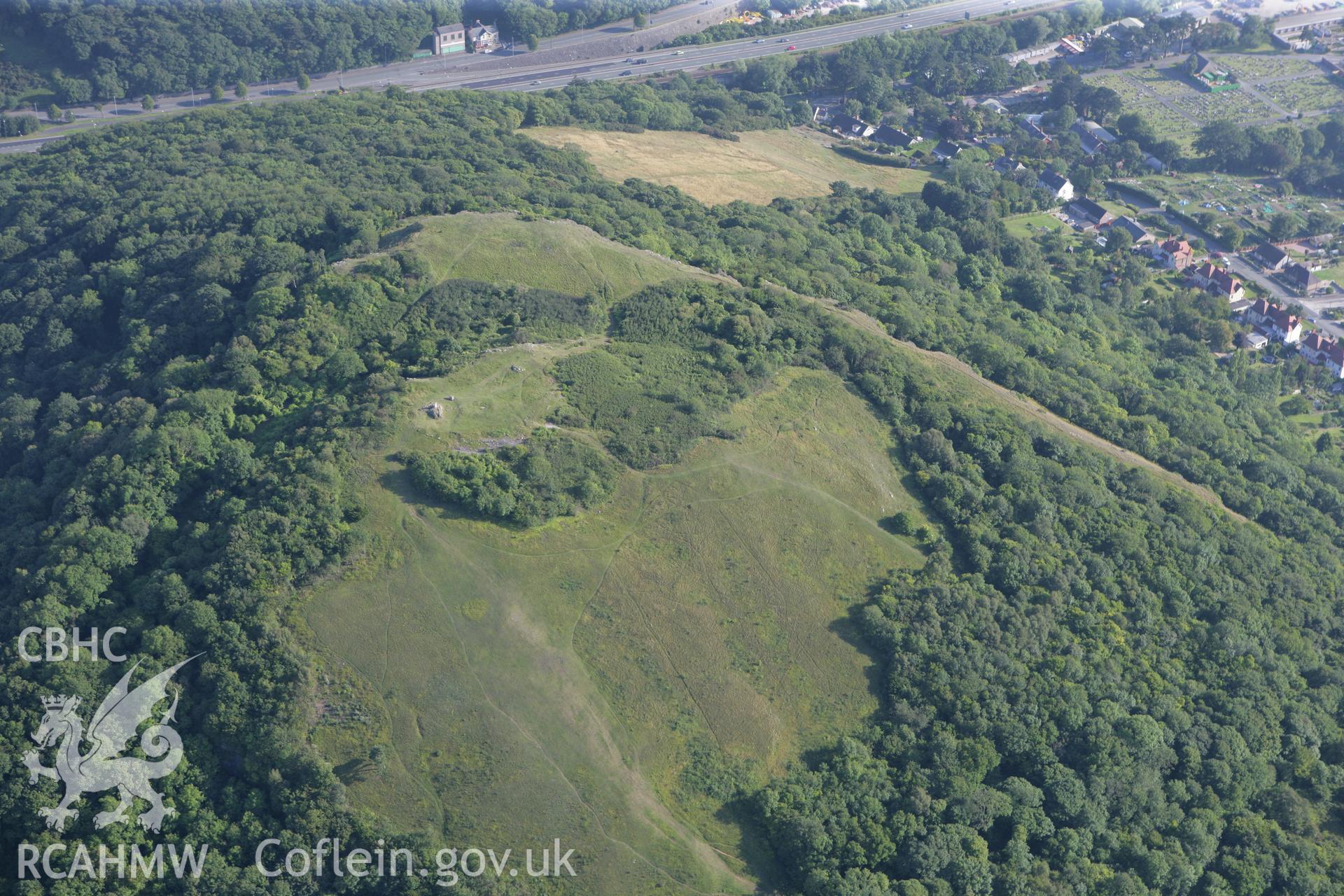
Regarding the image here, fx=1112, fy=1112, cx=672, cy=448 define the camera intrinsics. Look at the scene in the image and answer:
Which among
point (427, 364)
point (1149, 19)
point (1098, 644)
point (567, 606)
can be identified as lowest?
point (1098, 644)

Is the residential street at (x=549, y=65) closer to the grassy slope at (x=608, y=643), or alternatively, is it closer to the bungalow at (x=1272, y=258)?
the bungalow at (x=1272, y=258)

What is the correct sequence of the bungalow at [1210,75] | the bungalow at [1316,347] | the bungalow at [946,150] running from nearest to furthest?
the bungalow at [1316,347] → the bungalow at [946,150] → the bungalow at [1210,75]

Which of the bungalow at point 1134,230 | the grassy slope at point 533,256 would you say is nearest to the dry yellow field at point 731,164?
the bungalow at point 1134,230

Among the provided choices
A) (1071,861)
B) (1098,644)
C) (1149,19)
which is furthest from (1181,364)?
(1149,19)

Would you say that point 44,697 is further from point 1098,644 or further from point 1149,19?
point 1149,19

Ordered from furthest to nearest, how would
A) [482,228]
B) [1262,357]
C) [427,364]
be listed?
1. [1262,357]
2. [482,228]
3. [427,364]

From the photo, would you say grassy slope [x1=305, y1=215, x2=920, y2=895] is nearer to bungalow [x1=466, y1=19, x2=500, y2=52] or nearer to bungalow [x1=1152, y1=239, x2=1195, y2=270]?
bungalow [x1=1152, y1=239, x2=1195, y2=270]
